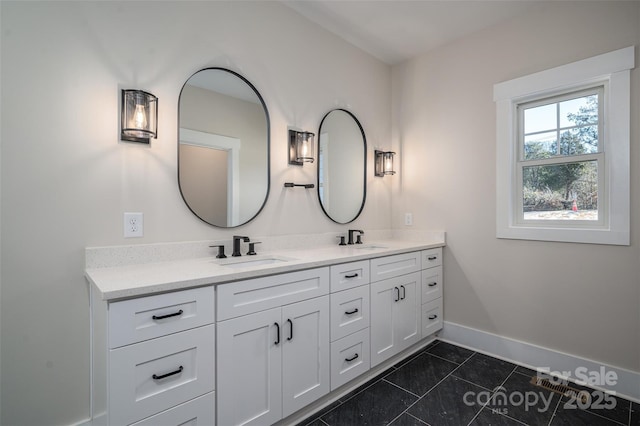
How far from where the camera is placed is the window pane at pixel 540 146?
231 cm

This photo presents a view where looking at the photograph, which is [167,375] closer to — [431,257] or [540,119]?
[431,257]

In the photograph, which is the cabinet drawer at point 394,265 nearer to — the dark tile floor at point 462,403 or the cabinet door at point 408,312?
the cabinet door at point 408,312

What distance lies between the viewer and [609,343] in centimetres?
202

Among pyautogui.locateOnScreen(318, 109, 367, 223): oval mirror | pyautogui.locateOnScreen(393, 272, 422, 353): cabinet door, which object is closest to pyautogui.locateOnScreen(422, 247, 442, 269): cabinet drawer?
pyautogui.locateOnScreen(393, 272, 422, 353): cabinet door

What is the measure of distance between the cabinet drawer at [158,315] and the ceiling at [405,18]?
216 cm

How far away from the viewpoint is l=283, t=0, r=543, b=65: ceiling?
2277mm

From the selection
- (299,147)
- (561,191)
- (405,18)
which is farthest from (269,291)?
(405,18)

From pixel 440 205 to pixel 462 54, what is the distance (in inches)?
53.0

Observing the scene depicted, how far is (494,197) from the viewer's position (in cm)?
251

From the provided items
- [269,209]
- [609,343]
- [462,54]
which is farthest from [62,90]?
[609,343]

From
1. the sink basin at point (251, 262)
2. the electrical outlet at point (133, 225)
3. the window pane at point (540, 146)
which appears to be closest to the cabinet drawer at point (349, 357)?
the sink basin at point (251, 262)

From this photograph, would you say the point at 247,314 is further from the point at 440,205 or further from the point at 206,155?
the point at 440,205

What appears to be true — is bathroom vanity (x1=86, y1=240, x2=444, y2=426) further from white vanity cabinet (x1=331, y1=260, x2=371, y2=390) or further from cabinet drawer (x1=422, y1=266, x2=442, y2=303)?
cabinet drawer (x1=422, y1=266, x2=442, y2=303)

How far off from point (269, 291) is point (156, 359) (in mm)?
529
